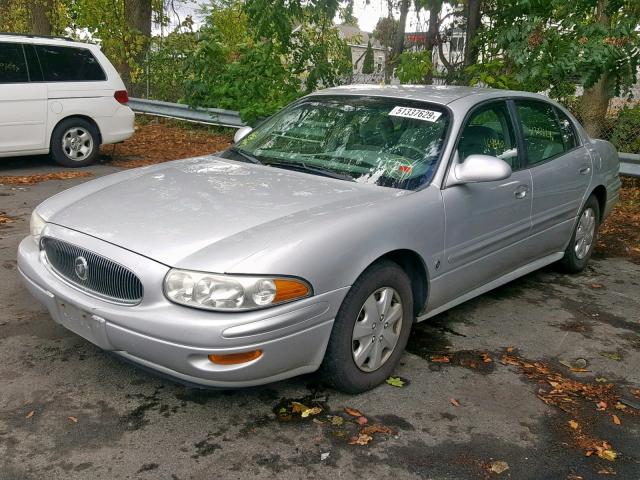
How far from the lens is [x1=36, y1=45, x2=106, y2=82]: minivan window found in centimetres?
885

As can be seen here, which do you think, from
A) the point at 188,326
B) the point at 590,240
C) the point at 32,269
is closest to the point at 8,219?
the point at 32,269

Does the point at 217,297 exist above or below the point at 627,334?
above

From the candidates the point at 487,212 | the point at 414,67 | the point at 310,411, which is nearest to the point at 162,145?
the point at 414,67

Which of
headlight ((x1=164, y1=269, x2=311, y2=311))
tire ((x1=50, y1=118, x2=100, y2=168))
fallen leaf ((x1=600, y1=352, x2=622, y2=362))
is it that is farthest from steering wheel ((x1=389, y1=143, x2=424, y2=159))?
tire ((x1=50, y1=118, x2=100, y2=168))

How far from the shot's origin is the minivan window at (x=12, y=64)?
8.45m

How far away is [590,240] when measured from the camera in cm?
573

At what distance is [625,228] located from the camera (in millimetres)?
7543

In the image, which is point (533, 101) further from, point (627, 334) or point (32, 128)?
point (32, 128)

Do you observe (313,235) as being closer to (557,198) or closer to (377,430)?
(377,430)

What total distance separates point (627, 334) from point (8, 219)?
17.8 ft

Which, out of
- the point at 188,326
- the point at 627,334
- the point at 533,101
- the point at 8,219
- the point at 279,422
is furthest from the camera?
the point at 8,219

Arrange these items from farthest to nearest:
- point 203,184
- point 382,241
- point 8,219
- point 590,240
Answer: point 8,219 → point 590,240 → point 203,184 → point 382,241

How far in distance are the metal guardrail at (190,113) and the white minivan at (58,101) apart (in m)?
2.64

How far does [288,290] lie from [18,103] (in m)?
6.90
